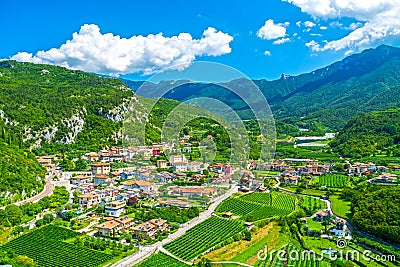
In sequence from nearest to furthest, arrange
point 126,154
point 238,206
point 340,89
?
point 238,206 < point 126,154 < point 340,89

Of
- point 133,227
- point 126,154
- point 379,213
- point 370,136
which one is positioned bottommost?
point 133,227

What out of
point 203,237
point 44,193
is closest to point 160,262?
point 203,237

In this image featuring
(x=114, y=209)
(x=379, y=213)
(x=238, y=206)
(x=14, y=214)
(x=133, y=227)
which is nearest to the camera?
(x=133, y=227)

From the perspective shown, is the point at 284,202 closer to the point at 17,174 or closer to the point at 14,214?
the point at 14,214

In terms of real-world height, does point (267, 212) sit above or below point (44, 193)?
below

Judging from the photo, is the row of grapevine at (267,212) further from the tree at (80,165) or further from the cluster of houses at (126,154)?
the tree at (80,165)

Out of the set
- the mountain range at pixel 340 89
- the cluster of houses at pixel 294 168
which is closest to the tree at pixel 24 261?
the cluster of houses at pixel 294 168

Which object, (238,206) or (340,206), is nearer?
(238,206)
